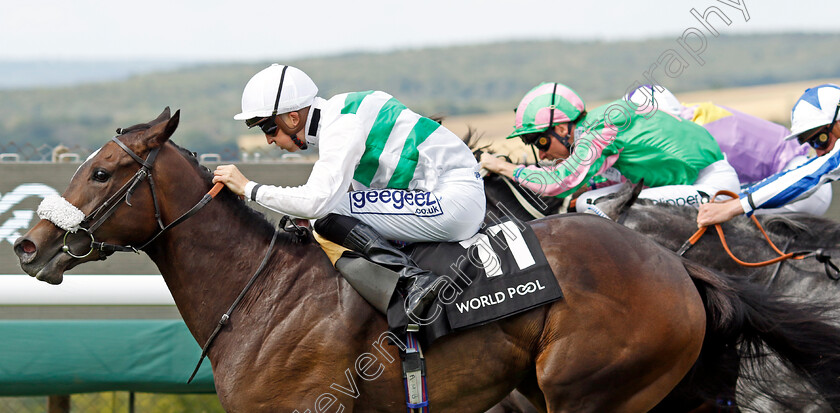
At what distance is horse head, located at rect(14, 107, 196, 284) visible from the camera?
296 centimetres

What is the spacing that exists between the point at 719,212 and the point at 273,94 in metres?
2.23

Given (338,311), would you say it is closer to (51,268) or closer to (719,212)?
(51,268)

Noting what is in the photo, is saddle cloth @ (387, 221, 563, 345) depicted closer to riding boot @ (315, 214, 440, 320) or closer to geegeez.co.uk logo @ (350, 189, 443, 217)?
riding boot @ (315, 214, 440, 320)

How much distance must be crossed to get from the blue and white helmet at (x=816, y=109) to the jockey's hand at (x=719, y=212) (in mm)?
633

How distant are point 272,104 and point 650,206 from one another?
7.06ft

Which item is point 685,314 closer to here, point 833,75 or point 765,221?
point 765,221

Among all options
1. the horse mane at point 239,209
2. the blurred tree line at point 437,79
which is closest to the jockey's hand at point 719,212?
the horse mane at point 239,209

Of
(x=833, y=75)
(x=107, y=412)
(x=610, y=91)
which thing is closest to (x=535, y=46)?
(x=610, y=91)

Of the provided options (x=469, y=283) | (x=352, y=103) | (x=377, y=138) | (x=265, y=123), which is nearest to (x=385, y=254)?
(x=469, y=283)

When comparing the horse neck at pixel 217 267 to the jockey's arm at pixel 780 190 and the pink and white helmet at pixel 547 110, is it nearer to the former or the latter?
the pink and white helmet at pixel 547 110

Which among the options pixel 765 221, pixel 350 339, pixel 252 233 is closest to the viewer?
pixel 350 339

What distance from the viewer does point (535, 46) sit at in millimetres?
62969

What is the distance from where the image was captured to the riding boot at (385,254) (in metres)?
3.04

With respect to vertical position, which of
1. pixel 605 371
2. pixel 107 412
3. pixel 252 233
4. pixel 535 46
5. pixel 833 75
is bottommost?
pixel 535 46
